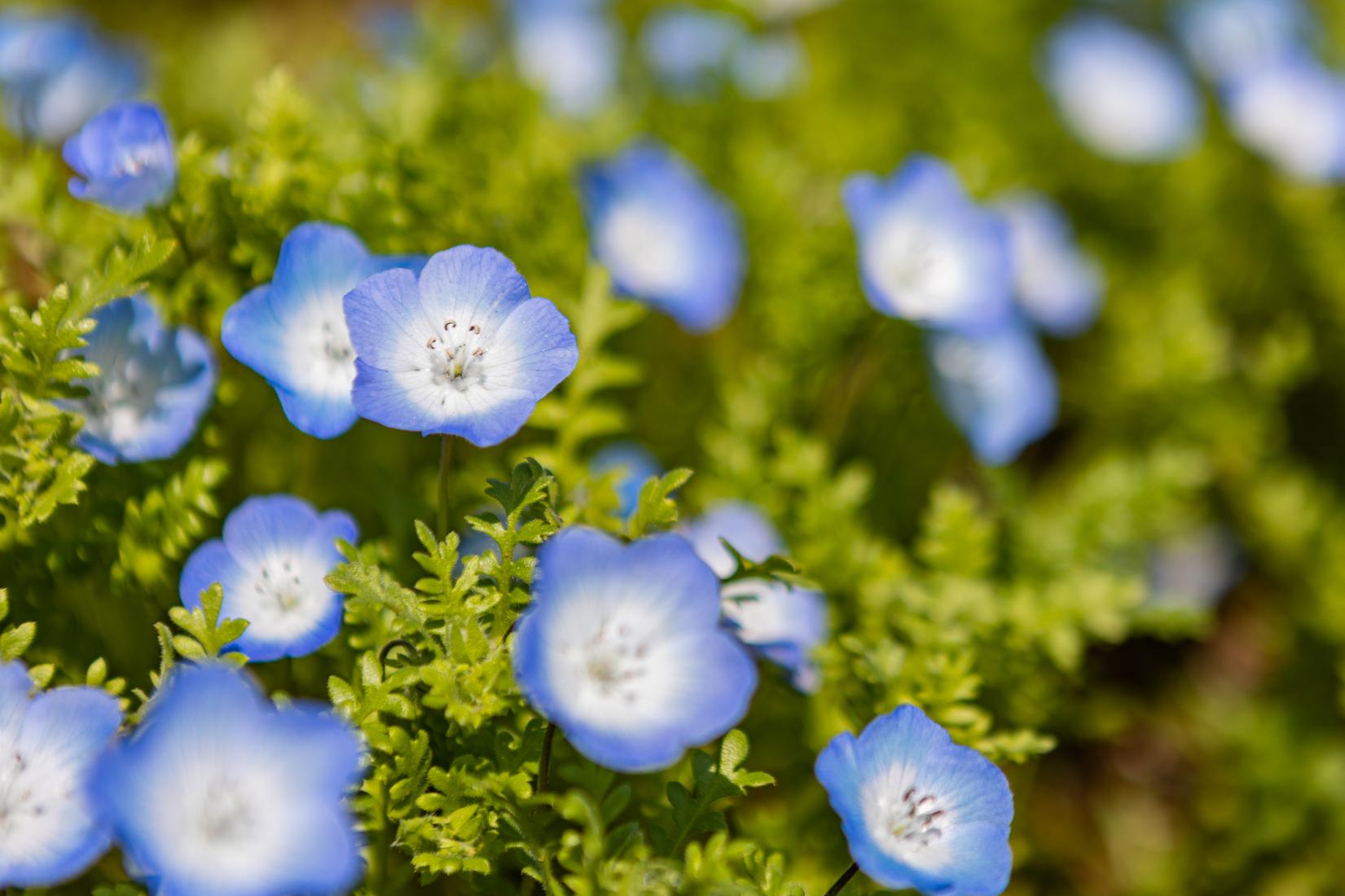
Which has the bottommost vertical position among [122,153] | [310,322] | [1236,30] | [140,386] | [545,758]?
[1236,30]

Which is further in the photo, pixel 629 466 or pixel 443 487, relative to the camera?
pixel 629 466

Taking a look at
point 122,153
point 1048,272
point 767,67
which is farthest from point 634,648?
point 767,67

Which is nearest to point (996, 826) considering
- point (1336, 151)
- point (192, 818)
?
point (192, 818)

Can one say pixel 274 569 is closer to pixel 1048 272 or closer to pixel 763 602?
pixel 763 602

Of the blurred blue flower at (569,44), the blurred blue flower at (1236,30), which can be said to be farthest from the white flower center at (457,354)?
the blurred blue flower at (1236,30)

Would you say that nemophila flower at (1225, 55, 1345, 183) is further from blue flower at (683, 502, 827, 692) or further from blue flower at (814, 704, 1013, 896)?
blue flower at (814, 704, 1013, 896)

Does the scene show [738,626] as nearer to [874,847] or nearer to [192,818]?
[874,847]
